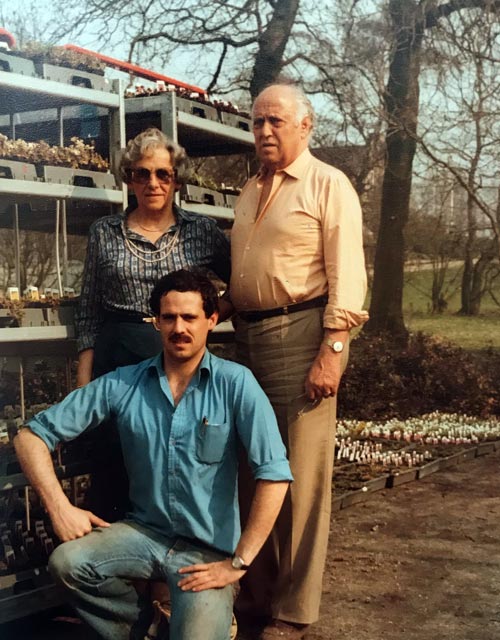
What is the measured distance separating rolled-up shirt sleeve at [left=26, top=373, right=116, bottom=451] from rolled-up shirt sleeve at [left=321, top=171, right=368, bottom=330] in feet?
2.78

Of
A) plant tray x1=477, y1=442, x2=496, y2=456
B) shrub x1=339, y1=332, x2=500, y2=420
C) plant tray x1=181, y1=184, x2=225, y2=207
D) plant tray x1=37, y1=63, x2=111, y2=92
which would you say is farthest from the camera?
shrub x1=339, y1=332, x2=500, y2=420

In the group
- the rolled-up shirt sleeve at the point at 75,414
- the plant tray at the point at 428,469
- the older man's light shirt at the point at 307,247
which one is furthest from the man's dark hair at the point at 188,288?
the plant tray at the point at 428,469

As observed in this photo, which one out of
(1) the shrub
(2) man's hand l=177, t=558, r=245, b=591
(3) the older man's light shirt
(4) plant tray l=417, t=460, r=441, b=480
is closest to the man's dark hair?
(3) the older man's light shirt

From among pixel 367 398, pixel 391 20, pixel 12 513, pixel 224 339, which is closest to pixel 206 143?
pixel 224 339

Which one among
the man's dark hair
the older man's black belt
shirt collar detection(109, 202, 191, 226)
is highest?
shirt collar detection(109, 202, 191, 226)

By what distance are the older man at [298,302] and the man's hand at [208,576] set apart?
0.69 meters

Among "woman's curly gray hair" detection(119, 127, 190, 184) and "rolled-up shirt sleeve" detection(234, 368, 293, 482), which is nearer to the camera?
"rolled-up shirt sleeve" detection(234, 368, 293, 482)

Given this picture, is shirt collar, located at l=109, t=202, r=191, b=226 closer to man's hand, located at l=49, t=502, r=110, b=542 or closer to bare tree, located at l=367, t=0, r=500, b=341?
man's hand, located at l=49, t=502, r=110, b=542

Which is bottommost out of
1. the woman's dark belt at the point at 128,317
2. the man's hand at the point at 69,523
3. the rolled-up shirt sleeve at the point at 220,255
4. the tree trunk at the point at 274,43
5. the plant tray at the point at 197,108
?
the man's hand at the point at 69,523

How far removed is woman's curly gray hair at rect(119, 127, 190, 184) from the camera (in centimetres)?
348

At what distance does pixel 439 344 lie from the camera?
1088 cm

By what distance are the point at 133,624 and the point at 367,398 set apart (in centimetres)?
683

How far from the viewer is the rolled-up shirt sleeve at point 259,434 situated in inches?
115

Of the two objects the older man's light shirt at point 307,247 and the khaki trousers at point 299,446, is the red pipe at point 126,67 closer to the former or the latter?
the older man's light shirt at point 307,247
